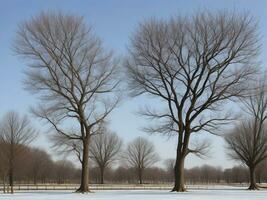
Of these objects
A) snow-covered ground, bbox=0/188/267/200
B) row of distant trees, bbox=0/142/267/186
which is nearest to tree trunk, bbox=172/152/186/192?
snow-covered ground, bbox=0/188/267/200

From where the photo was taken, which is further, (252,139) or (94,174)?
(94,174)

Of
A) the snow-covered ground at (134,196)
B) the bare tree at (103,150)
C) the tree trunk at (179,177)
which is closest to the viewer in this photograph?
the snow-covered ground at (134,196)

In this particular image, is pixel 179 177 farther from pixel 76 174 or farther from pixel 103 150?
pixel 76 174

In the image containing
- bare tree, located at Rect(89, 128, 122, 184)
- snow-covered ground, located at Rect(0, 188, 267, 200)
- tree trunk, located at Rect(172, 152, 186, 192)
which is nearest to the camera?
snow-covered ground, located at Rect(0, 188, 267, 200)

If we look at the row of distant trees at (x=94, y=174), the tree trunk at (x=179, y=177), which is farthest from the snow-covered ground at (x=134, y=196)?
the row of distant trees at (x=94, y=174)

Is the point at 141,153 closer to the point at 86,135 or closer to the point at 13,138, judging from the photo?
the point at 13,138

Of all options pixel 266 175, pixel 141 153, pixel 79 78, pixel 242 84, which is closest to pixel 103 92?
pixel 79 78

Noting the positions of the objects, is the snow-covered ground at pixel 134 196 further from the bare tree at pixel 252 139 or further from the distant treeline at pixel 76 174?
the distant treeline at pixel 76 174

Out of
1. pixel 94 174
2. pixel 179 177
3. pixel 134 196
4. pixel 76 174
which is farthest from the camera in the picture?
pixel 76 174

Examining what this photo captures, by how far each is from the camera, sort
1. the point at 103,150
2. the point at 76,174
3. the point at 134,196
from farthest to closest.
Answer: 1. the point at 76,174
2. the point at 103,150
3. the point at 134,196

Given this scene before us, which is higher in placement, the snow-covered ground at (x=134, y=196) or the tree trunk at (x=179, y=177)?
the tree trunk at (x=179, y=177)

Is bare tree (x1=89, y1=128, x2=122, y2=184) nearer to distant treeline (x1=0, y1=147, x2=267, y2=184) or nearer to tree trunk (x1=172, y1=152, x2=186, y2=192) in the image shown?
distant treeline (x1=0, y1=147, x2=267, y2=184)

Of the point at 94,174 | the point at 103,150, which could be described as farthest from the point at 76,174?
the point at 103,150

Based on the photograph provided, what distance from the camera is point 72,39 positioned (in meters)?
39.8
